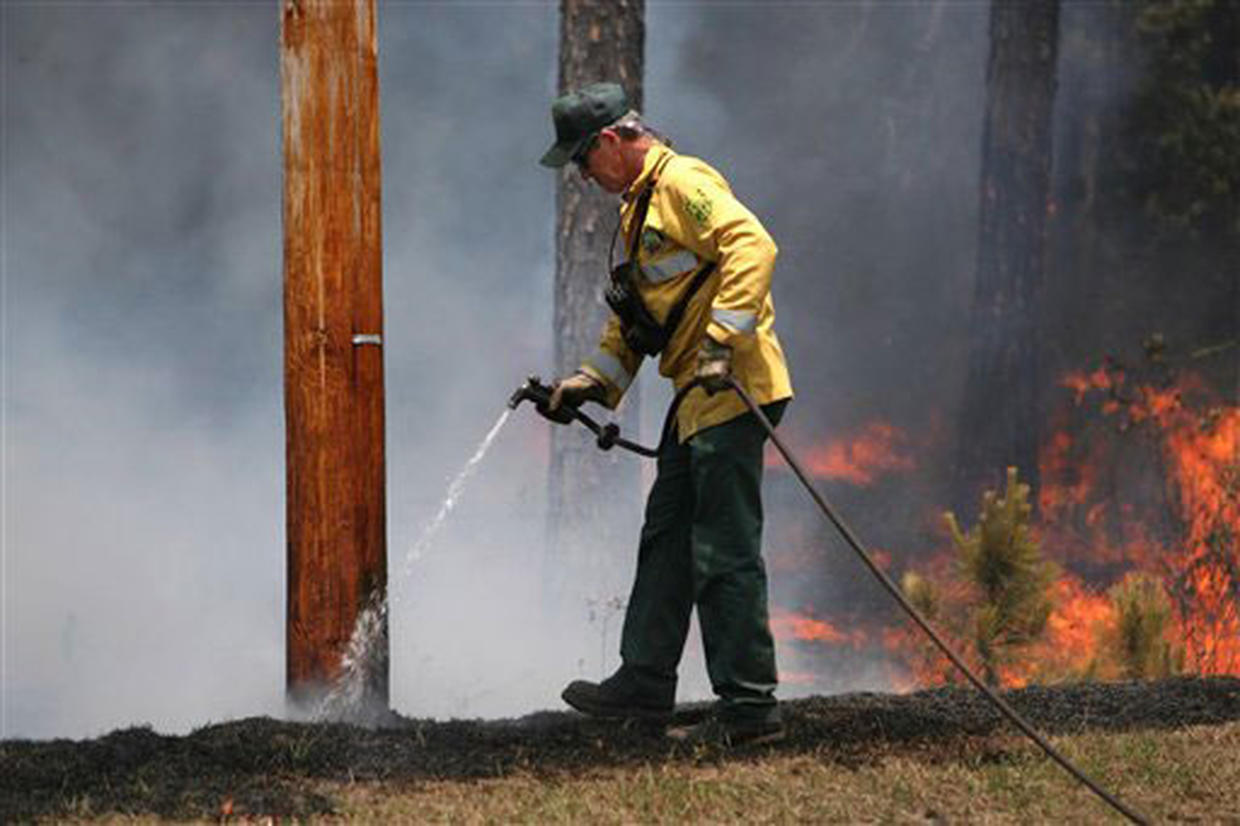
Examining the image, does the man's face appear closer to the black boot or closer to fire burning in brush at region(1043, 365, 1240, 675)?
the black boot

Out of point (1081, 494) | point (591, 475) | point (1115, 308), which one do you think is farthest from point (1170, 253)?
point (591, 475)

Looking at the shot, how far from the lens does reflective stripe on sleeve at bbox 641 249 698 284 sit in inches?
228

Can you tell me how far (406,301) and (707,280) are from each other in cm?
808

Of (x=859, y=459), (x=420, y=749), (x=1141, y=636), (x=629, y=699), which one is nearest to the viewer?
(x=420, y=749)

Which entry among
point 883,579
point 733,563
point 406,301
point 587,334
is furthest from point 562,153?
point 406,301

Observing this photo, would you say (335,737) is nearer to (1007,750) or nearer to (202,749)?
(202,749)

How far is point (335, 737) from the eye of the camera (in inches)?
226

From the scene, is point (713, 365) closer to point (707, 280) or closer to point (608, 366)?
point (707, 280)

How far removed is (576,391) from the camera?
5.96 meters

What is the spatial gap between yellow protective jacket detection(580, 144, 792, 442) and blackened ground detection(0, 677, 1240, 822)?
1.11 meters

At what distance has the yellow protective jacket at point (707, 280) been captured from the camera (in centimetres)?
553

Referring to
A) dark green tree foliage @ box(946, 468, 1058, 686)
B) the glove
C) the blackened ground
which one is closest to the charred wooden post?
the blackened ground

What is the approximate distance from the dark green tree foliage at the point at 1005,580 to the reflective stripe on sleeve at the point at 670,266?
11.9 feet

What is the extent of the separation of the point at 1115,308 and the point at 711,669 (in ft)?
33.0
